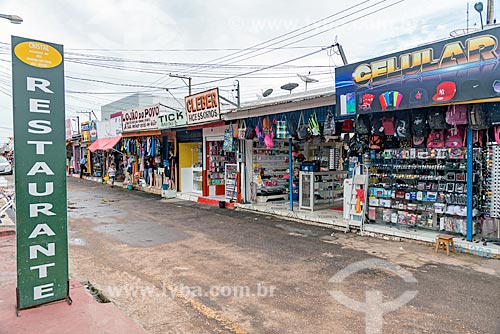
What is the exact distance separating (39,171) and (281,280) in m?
3.62

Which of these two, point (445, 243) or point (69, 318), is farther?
point (445, 243)

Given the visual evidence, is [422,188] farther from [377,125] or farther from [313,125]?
[313,125]

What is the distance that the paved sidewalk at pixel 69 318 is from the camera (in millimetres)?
3871

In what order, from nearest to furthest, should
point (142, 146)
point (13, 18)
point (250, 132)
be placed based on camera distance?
point (13, 18), point (250, 132), point (142, 146)

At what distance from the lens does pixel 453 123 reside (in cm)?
722

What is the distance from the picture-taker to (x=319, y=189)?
463 inches

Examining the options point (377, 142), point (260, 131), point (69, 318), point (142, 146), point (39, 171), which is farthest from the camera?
point (142, 146)

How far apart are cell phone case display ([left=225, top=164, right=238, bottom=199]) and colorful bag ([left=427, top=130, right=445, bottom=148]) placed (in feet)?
23.6

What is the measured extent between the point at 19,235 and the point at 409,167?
7.42m

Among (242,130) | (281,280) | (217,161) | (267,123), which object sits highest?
(267,123)

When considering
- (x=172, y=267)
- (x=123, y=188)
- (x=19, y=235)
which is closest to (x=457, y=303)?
(x=172, y=267)

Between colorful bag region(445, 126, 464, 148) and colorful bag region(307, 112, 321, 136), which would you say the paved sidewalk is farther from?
colorful bag region(307, 112, 321, 136)

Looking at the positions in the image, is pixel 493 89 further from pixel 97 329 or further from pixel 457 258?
pixel 97 329

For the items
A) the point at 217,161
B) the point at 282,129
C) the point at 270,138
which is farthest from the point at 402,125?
the point at 217,161
